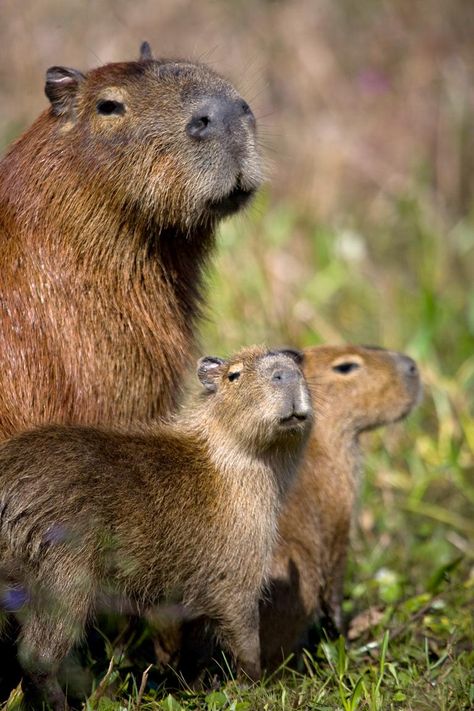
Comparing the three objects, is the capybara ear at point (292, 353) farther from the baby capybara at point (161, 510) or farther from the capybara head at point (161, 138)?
the capybara head at point (161, 138)

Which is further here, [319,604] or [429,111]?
[429,111]

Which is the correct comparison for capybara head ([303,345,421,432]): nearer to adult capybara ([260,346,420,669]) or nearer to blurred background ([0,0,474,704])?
adult capybara ([260,346,420,669])

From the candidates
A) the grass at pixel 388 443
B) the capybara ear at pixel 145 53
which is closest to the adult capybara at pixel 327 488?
the grass at pixel 388 443

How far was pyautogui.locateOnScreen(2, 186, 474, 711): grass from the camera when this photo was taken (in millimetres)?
4273

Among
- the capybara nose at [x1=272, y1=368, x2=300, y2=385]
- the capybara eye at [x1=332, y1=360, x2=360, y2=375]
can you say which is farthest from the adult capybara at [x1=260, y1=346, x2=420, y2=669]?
the capybara nose at [x1=272, y1=368, x2=300, y2=385]

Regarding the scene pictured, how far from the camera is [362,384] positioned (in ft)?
18.1

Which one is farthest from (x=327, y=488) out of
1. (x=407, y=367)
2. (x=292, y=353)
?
(x=292, y=353)

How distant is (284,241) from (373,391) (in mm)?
3587

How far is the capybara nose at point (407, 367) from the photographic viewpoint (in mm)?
5594

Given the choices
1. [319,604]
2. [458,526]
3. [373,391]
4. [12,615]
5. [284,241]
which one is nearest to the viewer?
[12,615]

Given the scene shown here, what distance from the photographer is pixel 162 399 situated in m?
4.67

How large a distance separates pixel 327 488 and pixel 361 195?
5.40 metres

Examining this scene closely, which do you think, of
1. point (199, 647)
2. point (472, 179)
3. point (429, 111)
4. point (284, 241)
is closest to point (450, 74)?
point (429, 111)

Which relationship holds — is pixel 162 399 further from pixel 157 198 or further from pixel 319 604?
pixel 319 604
